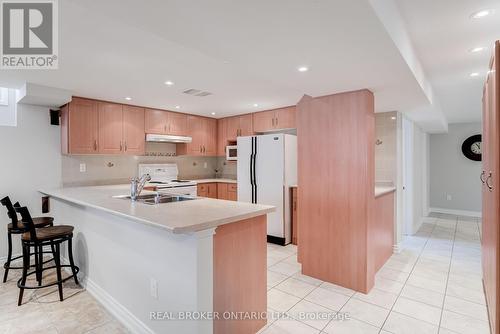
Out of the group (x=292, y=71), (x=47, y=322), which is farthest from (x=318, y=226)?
(x=47, y=322)

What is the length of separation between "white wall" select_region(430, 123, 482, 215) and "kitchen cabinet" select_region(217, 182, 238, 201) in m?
5.42

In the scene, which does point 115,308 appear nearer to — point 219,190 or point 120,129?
point 120,129

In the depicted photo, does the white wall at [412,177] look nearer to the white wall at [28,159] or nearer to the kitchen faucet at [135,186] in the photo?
the kitchen faucet at [135,186]

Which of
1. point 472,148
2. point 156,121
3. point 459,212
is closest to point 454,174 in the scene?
point 472,148

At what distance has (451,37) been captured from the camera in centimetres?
215

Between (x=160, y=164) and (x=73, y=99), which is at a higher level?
(x=73, y=99)

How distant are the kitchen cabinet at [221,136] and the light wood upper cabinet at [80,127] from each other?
233 cm

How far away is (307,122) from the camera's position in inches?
120

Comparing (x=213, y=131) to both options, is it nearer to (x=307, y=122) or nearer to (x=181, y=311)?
(x=307, y=122)

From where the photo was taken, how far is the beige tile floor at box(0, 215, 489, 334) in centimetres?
211

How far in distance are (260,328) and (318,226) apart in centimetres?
128

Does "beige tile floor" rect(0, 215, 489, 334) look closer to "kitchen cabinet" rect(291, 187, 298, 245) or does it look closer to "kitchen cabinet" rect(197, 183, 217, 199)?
"kitchen cabinet" rect(291, 187, 298, 245)

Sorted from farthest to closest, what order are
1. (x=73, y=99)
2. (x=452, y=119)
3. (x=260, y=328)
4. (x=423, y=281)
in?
(x=452, y=119) → (x=73, y=99) → (x=423, y=281) → (x=260, y=328)

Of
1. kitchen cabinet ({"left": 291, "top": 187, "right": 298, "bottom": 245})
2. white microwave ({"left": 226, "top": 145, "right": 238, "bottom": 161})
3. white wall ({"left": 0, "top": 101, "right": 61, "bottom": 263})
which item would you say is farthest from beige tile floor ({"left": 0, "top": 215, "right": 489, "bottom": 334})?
white microwave ({"left": 226, "top": 145, "right": 238, "bottom": 161})
